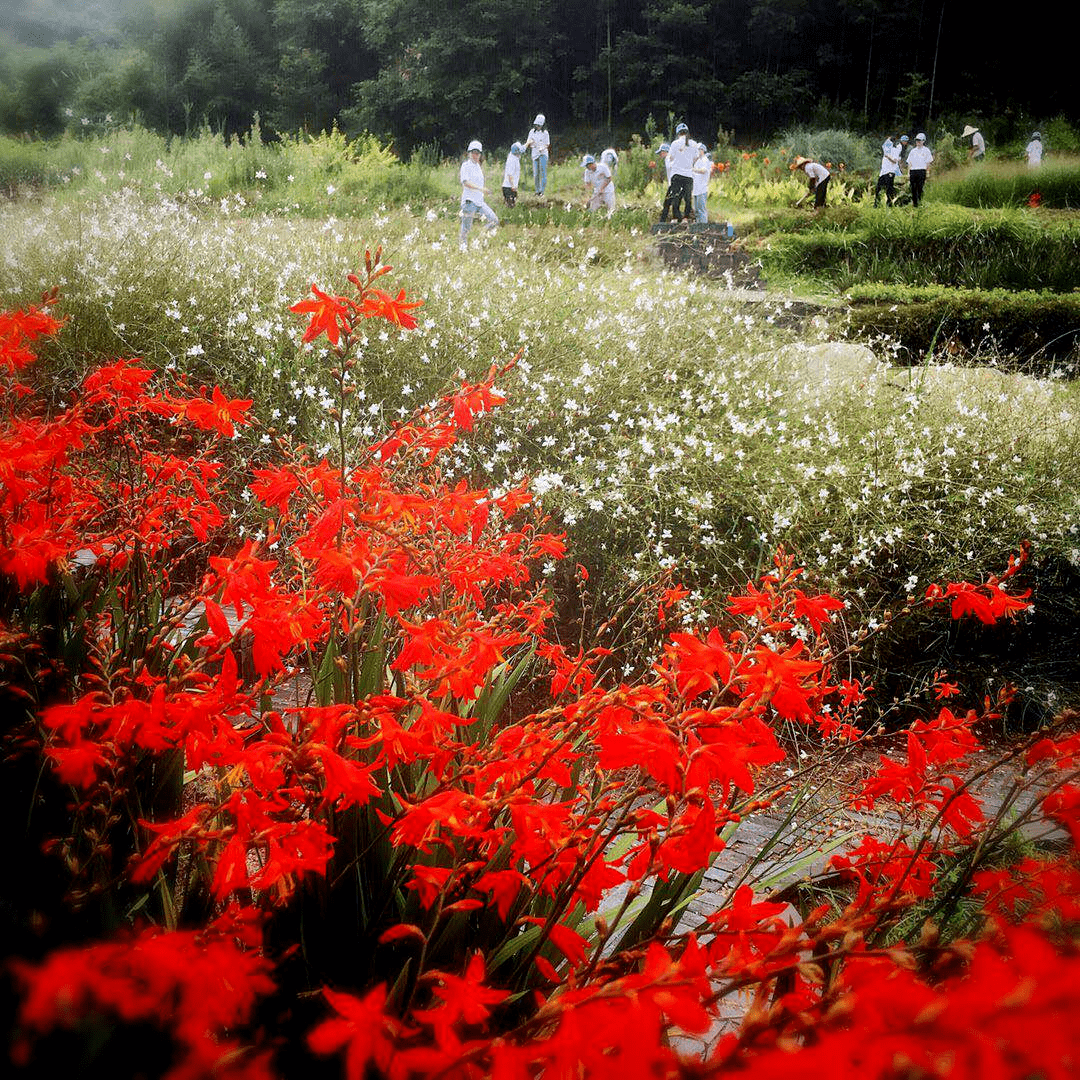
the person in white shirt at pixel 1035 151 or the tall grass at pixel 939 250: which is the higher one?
the person in white shirt at pixel 1035 151

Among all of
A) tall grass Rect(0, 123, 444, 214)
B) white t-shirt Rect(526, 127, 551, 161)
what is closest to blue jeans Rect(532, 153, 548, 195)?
white t-shirt Rect(526, 127, 551, 161)

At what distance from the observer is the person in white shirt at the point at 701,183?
12.7m

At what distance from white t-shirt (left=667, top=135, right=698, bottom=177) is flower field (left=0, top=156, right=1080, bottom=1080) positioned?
8.02 m

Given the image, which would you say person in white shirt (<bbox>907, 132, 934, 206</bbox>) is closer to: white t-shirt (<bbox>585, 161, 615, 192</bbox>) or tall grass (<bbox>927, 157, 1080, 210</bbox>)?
tall grass (<bbox>927, 157, 1080, 210</bbox>)

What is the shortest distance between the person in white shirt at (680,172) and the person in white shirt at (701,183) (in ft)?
0.40

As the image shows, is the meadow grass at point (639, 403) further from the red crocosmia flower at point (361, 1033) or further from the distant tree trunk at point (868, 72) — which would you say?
the distant tree trunk at point (868, 72)

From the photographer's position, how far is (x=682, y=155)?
11.9m

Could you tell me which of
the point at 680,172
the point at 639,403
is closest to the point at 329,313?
the point at 639,403

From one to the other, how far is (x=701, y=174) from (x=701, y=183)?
6.0 inches

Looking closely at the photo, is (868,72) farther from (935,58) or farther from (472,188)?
(472,188)

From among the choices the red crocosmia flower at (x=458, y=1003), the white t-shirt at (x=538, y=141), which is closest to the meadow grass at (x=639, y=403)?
the red crocosmia flower at (x=458, y=1003)

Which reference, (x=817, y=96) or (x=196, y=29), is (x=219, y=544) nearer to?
(x=196, y=29)

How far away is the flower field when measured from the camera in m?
0.71

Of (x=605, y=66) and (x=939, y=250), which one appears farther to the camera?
(x=605, y=66)
